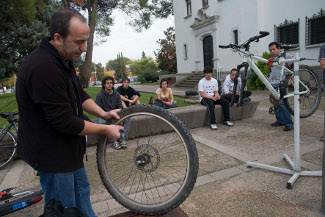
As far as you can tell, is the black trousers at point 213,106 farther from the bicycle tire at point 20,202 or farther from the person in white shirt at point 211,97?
the bicycle tire at point 20,202

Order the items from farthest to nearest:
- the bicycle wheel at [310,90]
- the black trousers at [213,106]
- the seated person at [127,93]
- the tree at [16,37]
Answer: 1. the tree at [16,37]
2. the seated person at [127,93]
3. the black trousers at [213,106]
4. the bicycle wheel at [310,90]

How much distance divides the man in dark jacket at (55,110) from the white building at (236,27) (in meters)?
9.52

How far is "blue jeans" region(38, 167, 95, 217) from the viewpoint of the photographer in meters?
1.72

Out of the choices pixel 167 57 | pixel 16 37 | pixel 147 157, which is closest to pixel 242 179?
pixel 147 157

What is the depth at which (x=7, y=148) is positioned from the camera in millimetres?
4449

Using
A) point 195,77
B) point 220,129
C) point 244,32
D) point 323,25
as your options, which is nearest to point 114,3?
point 195,77

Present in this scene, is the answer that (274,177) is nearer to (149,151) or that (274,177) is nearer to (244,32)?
(149,151)

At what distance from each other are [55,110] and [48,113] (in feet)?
0.16

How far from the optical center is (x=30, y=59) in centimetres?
155

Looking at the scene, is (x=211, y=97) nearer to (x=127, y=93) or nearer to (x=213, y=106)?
(x=213, y=106)

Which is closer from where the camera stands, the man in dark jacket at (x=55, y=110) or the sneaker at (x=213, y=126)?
the man in dark jacket at (x=55, y=110)

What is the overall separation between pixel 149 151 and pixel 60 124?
3.47ft

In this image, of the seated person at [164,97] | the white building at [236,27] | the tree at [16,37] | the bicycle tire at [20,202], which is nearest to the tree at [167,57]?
the white building at [236,27]

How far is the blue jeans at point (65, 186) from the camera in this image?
172 centimetres
